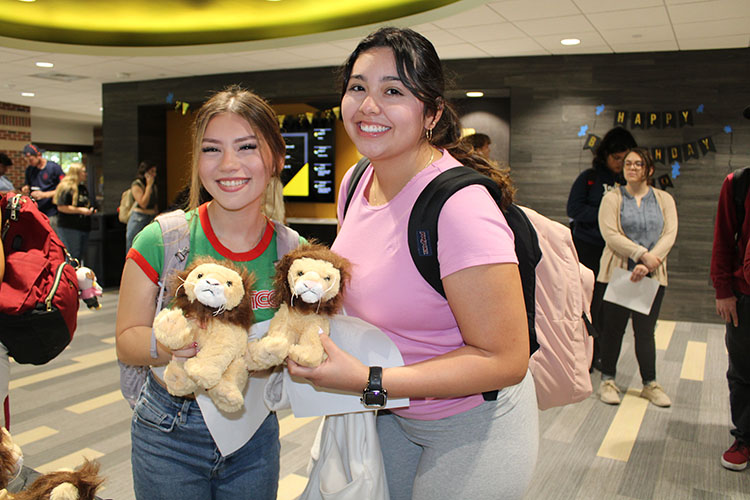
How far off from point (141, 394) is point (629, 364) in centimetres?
440

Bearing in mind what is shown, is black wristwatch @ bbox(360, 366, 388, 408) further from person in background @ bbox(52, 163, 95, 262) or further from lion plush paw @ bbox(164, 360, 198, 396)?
person in background @ bbox(52, 163, 95, 262)

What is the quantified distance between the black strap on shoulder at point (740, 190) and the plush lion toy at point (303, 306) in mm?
2582

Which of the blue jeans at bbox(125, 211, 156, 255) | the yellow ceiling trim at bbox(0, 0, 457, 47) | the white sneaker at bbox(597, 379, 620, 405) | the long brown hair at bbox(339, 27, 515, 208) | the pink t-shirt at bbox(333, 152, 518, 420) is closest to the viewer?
the pink t-shirt at bbox(333, 152, 518, 420)

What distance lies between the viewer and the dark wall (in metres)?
6.34

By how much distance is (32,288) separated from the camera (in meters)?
1.76

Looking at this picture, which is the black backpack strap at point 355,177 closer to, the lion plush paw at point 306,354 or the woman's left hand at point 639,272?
the lion plush paw at point 306,354

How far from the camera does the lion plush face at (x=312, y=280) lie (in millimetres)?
1137

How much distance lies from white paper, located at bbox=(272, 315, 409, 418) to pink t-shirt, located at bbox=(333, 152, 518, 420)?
4cm

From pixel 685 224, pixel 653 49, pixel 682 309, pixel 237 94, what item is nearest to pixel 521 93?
pixel 653 49

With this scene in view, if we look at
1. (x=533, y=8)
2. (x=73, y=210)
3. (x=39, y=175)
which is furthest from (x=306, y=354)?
(x=39, y=175)

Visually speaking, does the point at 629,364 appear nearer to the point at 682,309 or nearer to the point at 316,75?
the point at 682,309

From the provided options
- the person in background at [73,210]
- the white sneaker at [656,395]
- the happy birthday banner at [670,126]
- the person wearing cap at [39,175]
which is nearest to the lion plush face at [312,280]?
the white sneaker at [656,395]

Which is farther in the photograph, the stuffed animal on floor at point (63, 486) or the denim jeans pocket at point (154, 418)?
the denim jeans pocket at point (154, 418)

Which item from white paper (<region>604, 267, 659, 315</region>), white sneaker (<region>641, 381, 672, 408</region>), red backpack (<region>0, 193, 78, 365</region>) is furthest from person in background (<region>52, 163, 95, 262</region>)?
white sneaker (<region>641, 381, 672, 408</region>)
